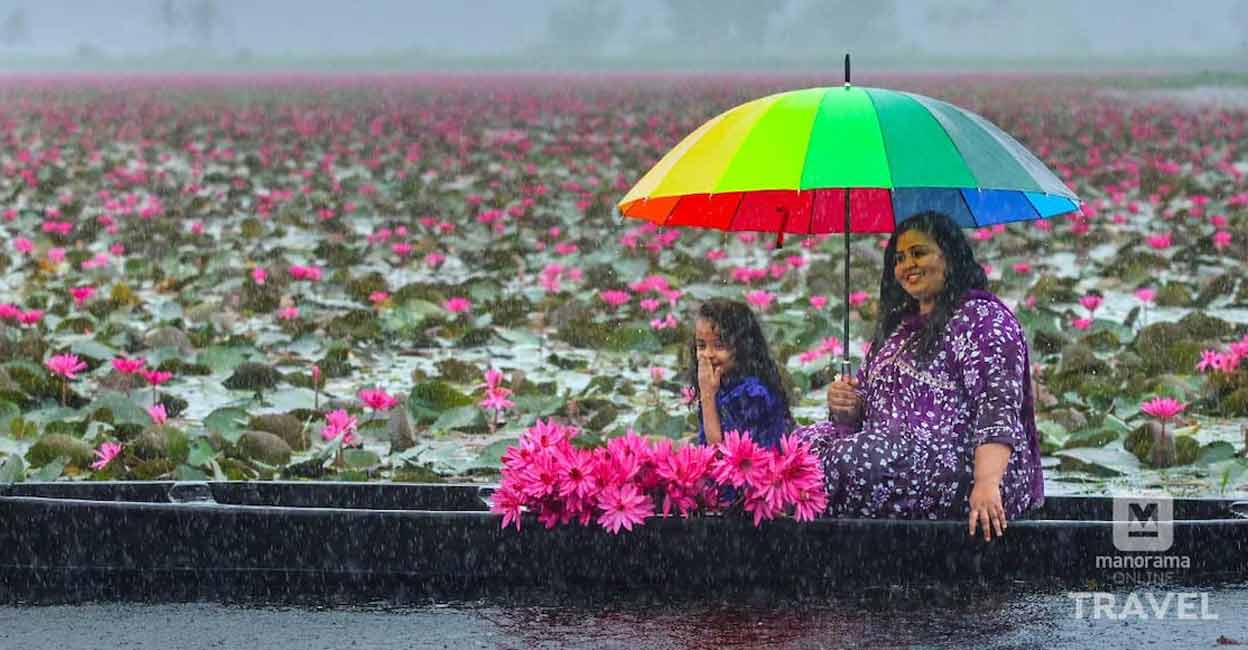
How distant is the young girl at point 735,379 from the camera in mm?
5176

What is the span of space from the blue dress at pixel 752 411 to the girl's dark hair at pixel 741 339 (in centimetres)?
2

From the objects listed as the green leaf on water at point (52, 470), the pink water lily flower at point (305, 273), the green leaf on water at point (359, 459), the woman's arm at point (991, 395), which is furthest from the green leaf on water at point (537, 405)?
the pink water lily flower at point (305, 273)

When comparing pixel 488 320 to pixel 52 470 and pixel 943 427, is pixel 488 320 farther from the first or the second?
pixel 943 427

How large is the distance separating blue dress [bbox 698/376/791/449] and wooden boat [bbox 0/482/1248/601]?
1.25ft

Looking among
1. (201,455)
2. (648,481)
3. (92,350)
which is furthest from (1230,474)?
(92,350)

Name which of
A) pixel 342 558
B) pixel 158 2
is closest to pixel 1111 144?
pixel 342 558

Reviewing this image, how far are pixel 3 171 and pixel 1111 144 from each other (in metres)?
12.1

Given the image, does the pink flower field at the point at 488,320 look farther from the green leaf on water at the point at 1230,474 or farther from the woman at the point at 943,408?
the woman at the point at 943,408

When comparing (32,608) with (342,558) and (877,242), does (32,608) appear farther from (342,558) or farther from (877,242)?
(877,242)

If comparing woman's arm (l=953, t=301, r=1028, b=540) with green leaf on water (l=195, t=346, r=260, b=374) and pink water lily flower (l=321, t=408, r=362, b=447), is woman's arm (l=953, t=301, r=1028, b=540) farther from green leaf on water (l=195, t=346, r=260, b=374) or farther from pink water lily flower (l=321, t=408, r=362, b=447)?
green leaf on water (l=195, t=346, r=260, b=374)

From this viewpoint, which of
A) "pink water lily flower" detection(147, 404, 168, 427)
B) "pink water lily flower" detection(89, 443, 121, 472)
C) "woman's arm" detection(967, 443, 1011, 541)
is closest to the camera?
"woman's arm" detection(967, 443, 1011, 541)

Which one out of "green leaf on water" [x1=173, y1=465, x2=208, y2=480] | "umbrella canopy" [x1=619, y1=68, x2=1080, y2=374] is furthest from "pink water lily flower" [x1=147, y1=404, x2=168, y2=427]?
"umbrella canopy" [x1=619, y1=68, x2=1080, y2=374]

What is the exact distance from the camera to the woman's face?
16.0ft

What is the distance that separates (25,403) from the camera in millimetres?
7121
